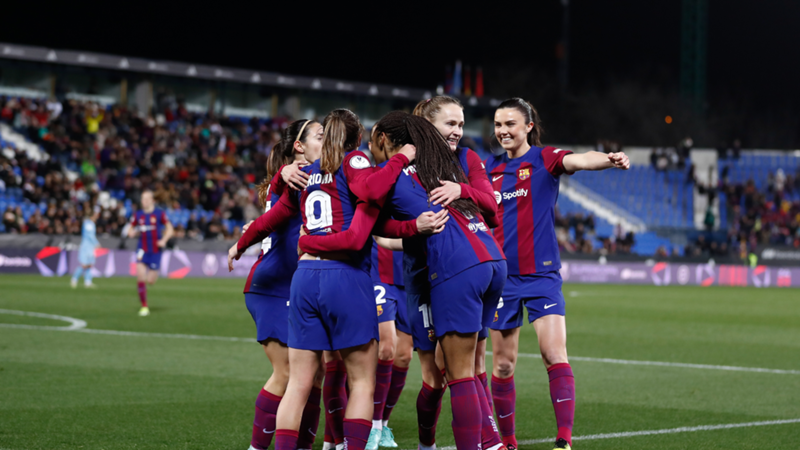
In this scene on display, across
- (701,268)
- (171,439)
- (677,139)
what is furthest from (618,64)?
(171,439)

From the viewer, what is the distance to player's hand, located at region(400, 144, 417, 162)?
15.4 ft

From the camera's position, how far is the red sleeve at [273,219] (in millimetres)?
5078

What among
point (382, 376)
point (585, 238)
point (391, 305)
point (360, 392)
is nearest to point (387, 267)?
point (391, 305)

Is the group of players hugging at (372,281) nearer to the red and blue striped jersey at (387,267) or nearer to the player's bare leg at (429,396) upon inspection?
the player's bare leg at (429,396)

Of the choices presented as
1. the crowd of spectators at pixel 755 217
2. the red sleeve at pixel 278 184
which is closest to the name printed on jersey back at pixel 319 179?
the red sleeve at pixel 278 184

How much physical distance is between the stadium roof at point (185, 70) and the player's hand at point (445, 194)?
121 ft

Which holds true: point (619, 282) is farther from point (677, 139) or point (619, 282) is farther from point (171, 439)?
point (677, 139)

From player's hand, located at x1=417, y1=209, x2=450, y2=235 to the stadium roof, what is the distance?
36.8 meters

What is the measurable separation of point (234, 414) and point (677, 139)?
6558cm

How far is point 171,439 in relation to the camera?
608 cm

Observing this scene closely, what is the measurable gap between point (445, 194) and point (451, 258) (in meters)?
0.36

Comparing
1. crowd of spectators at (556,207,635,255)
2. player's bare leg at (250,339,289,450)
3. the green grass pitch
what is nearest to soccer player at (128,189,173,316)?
the green grass pitch

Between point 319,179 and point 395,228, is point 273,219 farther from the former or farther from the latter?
point 395,228

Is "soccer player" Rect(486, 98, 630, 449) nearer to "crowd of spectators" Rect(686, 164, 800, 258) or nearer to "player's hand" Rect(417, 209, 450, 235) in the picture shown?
"player's hand" Rect(417, 209, 450, 235)
